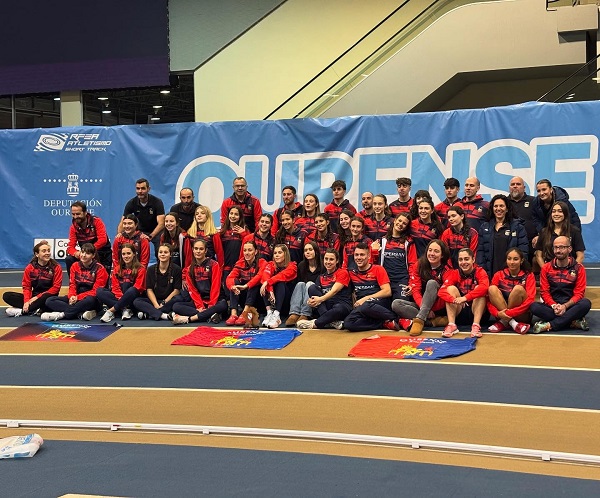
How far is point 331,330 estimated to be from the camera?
10.1 m

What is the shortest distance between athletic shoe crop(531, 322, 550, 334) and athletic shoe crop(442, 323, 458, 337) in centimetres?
89

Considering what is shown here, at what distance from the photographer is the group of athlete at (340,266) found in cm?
952

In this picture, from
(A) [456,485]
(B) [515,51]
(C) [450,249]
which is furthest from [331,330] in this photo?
(B) [515,51]

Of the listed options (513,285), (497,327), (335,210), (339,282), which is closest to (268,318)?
(339,282)

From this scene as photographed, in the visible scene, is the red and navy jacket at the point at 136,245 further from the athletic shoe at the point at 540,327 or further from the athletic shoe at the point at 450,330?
the athletic shoe at the point at 540,327

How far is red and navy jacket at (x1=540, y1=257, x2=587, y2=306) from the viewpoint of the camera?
9328mm

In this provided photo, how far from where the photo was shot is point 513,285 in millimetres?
9516

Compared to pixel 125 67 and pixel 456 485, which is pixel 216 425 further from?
pixel 125 67

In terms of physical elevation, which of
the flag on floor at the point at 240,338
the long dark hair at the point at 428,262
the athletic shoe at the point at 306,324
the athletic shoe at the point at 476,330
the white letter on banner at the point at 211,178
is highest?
the white letter on banner at the point at 211,178

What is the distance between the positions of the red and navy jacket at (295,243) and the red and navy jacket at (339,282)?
0.77 meters

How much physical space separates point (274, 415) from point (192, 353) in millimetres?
2700

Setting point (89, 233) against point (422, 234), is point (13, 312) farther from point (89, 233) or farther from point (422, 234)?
point (422, 234)

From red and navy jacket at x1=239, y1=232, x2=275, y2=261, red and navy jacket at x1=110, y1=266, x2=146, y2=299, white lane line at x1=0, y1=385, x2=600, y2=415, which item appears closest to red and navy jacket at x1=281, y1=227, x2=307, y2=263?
red and navy jacket at x1=239, y1=232, x2=275, y2=261

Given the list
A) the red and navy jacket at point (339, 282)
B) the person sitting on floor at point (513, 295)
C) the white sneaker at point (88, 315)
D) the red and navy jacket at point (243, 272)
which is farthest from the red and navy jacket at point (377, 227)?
the white sneaker at point (88, 315)
